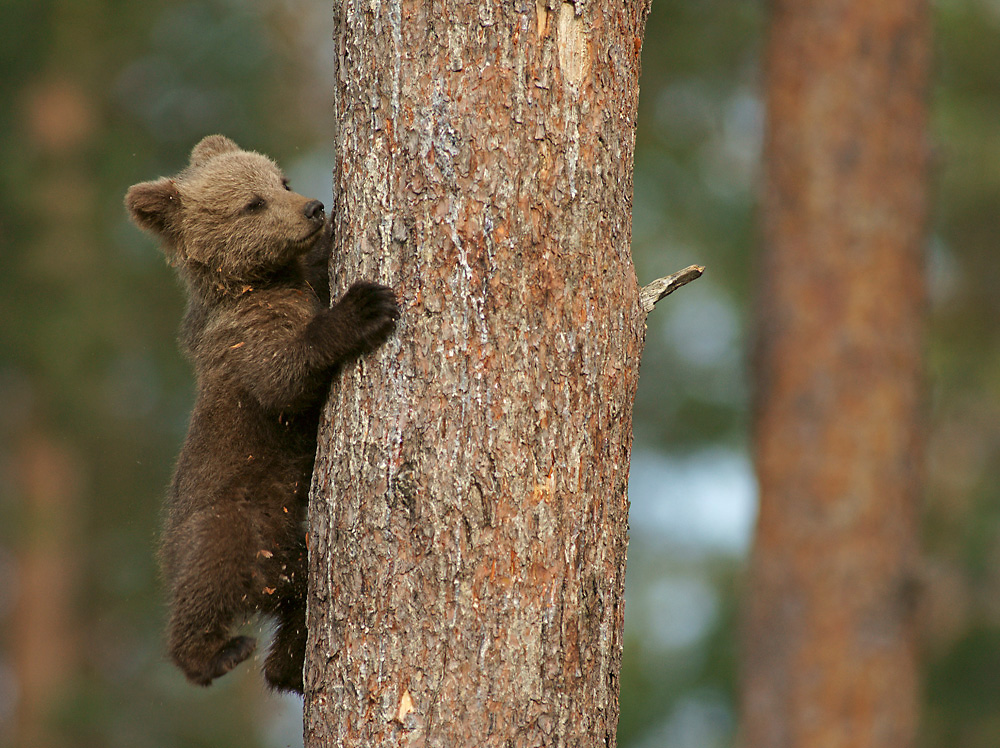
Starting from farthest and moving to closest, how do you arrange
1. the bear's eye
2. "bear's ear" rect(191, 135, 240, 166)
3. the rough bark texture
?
"bear's ear" rect(191, 135, 240, 166), the bear's eye, the rough bark texture

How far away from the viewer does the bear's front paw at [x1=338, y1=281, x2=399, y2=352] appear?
2760 mm

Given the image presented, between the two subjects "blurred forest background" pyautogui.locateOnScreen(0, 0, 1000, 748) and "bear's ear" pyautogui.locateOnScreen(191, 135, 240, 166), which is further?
"blurred forest background" pyautogui.locateOnScreen(0, 0, 1000, 748)

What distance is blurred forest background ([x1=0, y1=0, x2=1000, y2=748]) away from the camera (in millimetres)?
11008

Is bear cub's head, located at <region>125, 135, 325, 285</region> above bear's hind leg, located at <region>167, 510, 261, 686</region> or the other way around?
above

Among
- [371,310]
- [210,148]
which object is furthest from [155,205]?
[371,310]

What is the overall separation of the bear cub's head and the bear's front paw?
3.31 feet

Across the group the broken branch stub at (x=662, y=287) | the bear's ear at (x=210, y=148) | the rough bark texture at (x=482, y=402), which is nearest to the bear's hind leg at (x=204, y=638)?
the rough bark texture at (x=482, y=402)

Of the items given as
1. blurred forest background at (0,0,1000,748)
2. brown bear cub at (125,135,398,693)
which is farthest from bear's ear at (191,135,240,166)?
blurred forest background at (0,0,1000,748)

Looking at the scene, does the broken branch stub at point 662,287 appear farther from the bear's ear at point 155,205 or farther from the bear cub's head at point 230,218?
the bear's ear at point 155,205

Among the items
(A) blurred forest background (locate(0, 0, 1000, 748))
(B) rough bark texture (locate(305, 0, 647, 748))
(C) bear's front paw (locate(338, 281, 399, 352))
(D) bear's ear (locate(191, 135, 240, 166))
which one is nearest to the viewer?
(B) rough bark texture (locate(305, 0, 647, 748))

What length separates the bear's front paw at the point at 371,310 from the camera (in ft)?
9.05

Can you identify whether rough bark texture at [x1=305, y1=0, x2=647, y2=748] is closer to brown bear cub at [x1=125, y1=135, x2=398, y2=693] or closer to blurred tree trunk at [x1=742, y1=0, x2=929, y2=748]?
brown bear cub at [x1=125, y1=135, x2=398, y2=693]

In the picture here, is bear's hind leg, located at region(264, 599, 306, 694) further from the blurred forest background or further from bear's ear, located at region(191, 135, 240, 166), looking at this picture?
the blurred forest background

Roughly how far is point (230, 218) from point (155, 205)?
283mm
